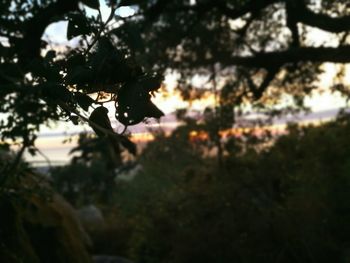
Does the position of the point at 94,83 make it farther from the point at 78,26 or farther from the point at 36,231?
the point at 36,231

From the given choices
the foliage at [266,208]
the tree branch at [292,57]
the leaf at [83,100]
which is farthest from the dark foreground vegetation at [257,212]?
the leaf at [83,100]

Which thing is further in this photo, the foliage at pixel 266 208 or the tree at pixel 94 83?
the foliage at pixel 266 208

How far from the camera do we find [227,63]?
11188 millimetres

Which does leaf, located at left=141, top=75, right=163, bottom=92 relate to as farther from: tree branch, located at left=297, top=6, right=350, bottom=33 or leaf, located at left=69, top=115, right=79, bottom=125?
tree branch, located at left=297, top=6, right=350, bottom=33

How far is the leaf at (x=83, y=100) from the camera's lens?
2.05 meters

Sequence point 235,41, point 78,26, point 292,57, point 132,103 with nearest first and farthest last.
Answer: point 132,103 → point 78,26 → point 292,57 → point 235,41

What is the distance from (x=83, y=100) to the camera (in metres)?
2.05

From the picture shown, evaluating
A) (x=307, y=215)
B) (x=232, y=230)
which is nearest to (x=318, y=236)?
(x=307, y=215)

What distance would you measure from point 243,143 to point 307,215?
21.9ft

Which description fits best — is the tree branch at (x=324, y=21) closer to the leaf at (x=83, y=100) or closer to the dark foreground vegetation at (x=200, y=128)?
the dark foreground vegetation at (x=200, y=128)

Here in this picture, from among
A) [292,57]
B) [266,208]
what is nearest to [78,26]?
[292,57]

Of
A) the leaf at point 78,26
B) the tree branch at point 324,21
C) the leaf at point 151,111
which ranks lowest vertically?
the leaf at point 151,111

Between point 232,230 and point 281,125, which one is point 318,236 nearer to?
point 232,230

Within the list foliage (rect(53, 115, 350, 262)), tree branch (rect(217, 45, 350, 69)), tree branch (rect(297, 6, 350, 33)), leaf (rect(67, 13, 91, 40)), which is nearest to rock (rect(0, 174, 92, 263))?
leaf (rect(67, 13, 91, 40))
